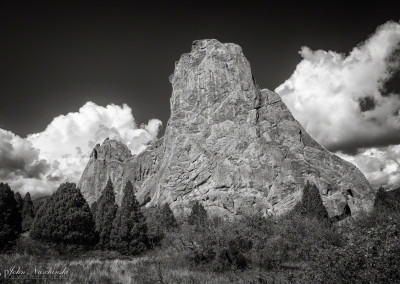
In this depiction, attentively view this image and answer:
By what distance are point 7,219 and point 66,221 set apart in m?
6.69

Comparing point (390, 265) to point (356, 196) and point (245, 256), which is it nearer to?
point (245, 256)

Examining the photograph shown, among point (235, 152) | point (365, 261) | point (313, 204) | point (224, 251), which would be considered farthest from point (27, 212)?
point (365, 261)

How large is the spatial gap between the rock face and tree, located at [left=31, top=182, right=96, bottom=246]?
2496 inches

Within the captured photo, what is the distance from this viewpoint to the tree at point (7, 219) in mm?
31328

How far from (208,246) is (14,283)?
11656 mm

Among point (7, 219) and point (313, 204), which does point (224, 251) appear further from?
point (313, 204)

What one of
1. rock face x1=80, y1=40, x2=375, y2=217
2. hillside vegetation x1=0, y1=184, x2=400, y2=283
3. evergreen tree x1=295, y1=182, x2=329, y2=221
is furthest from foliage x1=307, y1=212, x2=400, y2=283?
rock face x1=80, y1=40, x2=375, y2=217

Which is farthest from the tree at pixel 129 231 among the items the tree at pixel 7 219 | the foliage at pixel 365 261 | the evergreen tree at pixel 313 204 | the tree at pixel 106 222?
the evergreen tree at pixel 313 204

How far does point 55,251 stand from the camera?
93.3ft

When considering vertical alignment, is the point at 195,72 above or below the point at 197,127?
above

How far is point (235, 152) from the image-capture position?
110 meters

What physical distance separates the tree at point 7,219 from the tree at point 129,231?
1032 cm

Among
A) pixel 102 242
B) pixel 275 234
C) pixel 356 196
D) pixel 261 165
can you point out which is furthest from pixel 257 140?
pixel 275 234

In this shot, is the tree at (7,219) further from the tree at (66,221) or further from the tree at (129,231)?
the tree at (129,231)
